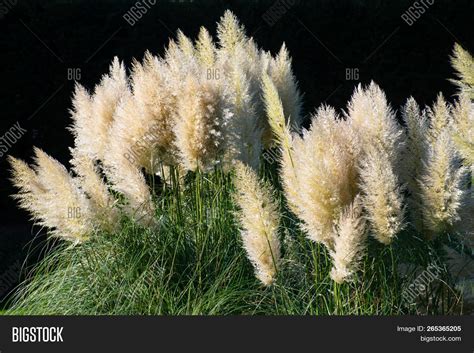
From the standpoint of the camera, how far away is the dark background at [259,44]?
8.98m

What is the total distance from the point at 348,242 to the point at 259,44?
5.65 m

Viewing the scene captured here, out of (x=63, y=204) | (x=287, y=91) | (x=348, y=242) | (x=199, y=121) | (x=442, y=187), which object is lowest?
(x=348, y=242)

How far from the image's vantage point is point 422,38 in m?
9.16

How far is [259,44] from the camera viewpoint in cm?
902

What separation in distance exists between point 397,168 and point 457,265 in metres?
0.67

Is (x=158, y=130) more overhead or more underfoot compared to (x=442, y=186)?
more overhead

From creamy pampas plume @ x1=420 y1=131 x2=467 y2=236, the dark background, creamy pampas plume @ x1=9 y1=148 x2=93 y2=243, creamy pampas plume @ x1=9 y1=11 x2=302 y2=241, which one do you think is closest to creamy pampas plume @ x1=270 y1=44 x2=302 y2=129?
creamy pampas plume @ x1=9 y1=11 x2=302 y2=241

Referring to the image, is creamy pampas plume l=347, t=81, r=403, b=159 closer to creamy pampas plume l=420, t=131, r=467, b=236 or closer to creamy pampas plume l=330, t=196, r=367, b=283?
creamy pampas plume l=420, t=131, r=467, b=236

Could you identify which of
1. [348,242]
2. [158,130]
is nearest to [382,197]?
[348,242]

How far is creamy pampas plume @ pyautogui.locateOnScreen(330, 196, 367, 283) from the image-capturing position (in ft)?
12.0

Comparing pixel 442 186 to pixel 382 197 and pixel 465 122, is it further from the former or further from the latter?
pixel 465 122

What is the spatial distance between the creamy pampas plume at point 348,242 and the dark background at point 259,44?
5185 mm

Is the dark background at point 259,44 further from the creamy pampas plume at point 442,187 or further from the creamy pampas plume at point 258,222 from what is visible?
the creamy pampas plume at point 258,222

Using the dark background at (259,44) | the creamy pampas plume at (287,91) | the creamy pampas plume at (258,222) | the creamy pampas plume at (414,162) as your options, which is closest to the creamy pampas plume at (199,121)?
the creamy pampas plume at (258,222)
